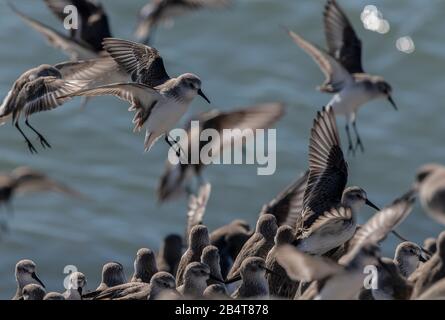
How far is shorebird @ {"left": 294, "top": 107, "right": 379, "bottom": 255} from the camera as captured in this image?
10680 millimetres

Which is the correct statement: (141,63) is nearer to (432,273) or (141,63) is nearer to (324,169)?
(324,169)

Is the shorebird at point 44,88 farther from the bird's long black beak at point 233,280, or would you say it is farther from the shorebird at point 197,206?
the shorebird at point 197,206

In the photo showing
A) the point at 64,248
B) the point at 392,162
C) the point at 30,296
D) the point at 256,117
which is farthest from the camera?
the point at 392,162

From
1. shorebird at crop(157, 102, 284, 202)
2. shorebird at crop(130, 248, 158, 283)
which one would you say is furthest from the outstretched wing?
shorebird at crop(130, 248, 158, 283)

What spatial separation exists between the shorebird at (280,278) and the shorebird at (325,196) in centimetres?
11

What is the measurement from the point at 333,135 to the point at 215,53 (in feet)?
44.2

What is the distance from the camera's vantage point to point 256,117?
36.4ft

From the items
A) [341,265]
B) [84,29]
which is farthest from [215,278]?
[84,29]

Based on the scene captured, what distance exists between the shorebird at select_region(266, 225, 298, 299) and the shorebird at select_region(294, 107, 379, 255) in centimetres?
11

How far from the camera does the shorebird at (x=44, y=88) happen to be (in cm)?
1198

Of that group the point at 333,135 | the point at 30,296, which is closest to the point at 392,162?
the point at 333,135

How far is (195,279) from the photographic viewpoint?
34.6 ft
